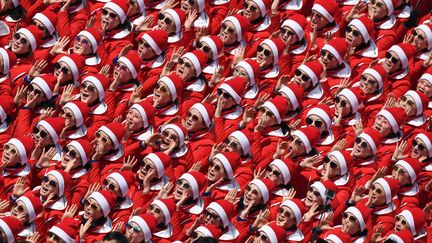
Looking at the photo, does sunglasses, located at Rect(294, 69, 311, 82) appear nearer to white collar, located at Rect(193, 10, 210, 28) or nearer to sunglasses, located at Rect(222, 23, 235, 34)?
sunglasses, located at Rect(222, 23, 235, 34)

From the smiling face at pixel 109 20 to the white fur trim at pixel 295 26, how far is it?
2374 mm

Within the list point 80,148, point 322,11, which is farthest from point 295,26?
point 80,148

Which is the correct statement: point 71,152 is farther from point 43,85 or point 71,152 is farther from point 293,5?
point 293,5

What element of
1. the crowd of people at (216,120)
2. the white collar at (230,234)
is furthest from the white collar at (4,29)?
the white collar at (230,234)

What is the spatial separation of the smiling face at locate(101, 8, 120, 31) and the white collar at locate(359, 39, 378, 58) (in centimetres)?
354

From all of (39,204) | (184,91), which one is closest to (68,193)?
(39,204)

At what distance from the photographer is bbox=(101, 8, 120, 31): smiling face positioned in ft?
98.8

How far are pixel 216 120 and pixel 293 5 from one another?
261 cm

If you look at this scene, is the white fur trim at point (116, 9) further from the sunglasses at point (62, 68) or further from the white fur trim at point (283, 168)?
the white fur trim at point (283, 168)

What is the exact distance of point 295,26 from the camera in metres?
30.3

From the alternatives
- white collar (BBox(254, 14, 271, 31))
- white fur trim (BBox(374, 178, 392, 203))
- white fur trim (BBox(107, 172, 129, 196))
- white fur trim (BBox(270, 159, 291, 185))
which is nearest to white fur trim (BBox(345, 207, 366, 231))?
white fur trim (BBox(374, 178, 392, 203))

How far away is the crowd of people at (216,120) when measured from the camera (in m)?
28.2

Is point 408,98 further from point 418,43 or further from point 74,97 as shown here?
point 74,97

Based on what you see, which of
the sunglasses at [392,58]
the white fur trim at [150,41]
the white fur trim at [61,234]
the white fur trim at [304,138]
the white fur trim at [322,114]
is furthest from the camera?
the sunglasses at [392,58]
